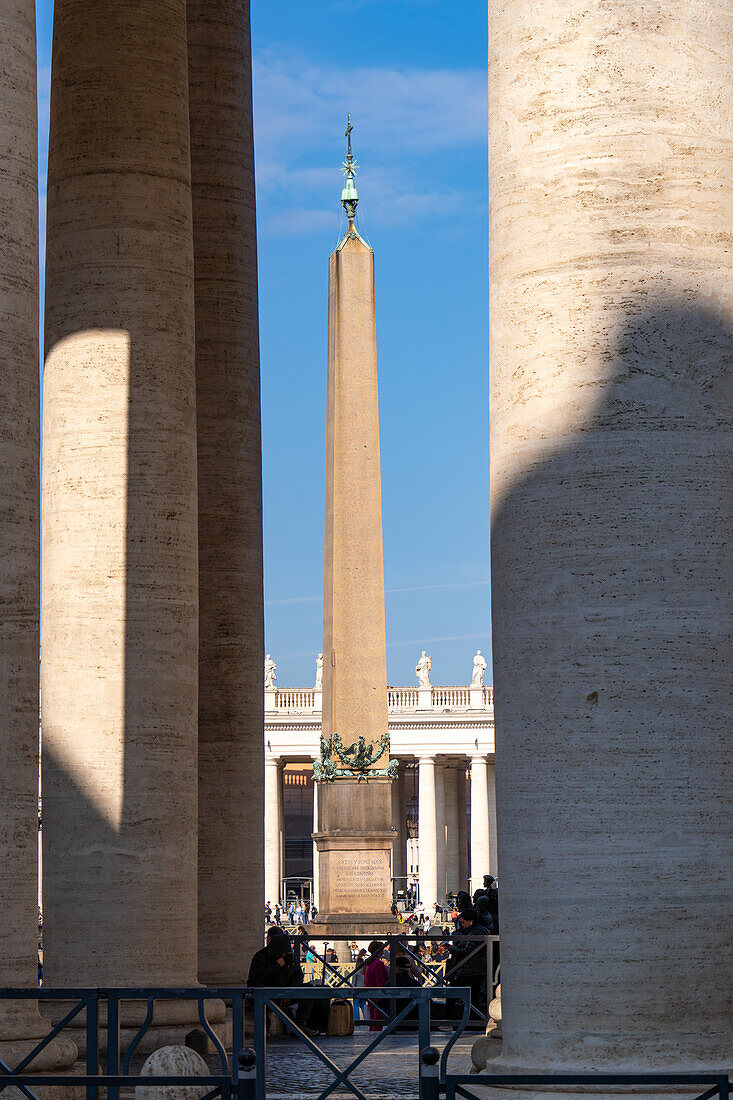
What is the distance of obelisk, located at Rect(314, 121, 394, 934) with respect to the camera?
66688 mm

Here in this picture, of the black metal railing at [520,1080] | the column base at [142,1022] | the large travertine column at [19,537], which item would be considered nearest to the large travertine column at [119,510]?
the column base at [142,1022]

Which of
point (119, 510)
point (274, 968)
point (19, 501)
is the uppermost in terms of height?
point (119, 510)

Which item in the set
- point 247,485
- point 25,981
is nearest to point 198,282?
point 247,485

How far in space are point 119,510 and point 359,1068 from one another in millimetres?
12358

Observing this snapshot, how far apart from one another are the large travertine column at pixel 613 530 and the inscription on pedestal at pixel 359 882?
5246 centimetres

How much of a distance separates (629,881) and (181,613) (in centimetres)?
1733

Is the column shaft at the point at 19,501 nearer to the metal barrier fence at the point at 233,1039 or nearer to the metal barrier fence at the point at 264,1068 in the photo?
the metal barrier fence at the point at 233,1039

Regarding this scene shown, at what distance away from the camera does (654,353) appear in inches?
703

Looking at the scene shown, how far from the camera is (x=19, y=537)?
26094 mm

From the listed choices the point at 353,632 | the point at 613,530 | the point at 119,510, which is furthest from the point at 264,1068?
the point at 353,632

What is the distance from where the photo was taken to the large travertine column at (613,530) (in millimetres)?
16750

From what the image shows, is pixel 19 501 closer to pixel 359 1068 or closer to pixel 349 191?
pixel 359 1068

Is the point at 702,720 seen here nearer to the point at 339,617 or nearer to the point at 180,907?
the point at 180,907

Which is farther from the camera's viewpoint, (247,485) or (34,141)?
(247,485)
